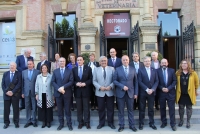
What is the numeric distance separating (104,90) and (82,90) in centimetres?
65

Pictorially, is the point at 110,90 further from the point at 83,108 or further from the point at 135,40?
the point at 135,40

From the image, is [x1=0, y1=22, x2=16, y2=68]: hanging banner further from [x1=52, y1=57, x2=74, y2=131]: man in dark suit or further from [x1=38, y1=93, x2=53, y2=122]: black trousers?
[x1=52, y1=57, x2=74, y2=131]: man in dark suit

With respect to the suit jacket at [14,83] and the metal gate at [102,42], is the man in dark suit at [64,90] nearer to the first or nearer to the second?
the suit jacket at [14,83]

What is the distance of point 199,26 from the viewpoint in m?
10.4

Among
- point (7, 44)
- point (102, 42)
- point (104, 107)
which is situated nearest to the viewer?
point (104, 107)

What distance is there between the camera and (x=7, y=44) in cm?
1186

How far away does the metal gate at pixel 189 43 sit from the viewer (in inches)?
409

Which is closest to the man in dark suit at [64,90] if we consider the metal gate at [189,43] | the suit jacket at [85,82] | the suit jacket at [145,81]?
the suit jacket at [85,82]

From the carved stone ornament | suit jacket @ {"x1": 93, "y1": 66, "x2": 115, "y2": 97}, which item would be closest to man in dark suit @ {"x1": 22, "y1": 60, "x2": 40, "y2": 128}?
suit jacket @ {"x1": 93, "y1": 66, "x2": 115, "y2": 97}

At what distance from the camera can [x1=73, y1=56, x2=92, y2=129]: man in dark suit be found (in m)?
5.93

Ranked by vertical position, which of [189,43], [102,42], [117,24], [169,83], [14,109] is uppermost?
[117,24]

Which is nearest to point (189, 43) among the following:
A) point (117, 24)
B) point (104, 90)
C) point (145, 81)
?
point (117, 24)

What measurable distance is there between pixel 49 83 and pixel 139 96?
2.71 m

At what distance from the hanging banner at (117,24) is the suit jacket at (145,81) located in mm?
5831
